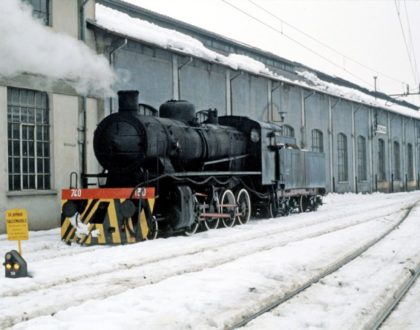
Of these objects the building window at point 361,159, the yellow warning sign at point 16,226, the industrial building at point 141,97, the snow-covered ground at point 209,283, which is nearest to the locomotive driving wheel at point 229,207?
the snow-covered ground at point 209,283

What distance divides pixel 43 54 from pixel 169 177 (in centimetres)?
399

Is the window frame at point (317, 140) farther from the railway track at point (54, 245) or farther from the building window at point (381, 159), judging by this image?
the railway track at point (54, 245)

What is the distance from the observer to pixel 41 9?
13.7 m

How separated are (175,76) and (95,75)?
4.39 m

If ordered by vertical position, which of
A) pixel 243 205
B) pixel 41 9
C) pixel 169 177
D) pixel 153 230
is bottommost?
pixel 153 230

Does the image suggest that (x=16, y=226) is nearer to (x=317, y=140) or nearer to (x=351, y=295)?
(x=351, y=295)

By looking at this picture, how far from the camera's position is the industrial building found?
1320cm

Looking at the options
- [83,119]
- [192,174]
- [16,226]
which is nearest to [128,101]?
[192,174]

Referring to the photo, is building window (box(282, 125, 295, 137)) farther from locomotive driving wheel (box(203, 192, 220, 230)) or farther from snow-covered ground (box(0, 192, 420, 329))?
snow-covered ground (box(0, 192, 420, 329))

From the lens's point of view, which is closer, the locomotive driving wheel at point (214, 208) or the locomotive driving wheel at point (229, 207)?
the locomotive driving wheel at point (214, 208)

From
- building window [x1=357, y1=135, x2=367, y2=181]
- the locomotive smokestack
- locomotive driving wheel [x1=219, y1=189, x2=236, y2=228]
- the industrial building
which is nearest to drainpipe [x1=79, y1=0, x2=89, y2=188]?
the industrial building

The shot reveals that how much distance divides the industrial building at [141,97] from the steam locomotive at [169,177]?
1.89 m

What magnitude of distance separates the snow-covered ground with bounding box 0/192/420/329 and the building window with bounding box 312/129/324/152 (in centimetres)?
1829

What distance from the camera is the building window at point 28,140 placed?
510 inches
